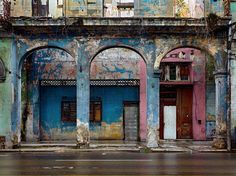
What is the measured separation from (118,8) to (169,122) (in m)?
7.11

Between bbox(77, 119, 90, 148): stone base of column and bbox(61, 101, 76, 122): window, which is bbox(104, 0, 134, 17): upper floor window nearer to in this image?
bbox(61, 101, 76, 122): window

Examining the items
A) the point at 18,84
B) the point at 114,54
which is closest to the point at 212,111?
the point at 114,54

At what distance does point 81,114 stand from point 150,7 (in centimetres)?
571

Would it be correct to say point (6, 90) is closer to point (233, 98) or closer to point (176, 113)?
point (233, 98)

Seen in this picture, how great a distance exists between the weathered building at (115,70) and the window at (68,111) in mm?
57

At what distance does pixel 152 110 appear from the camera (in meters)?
24.3

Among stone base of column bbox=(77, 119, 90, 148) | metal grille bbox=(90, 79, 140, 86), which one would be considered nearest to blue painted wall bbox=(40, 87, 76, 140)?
metal grille bbox=(90, 79, 140, 86)

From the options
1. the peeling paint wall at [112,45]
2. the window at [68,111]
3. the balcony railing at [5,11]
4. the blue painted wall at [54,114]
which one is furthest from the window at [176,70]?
the balcony railing at [5,11]

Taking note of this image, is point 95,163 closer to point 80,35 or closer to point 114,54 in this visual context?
point 80,35

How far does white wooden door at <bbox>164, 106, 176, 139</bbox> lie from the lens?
102 ft

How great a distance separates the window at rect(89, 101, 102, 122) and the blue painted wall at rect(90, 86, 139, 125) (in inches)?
8.9

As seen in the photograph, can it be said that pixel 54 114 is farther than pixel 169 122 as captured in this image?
No

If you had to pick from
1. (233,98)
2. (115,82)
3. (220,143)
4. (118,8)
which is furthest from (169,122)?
(233,98)

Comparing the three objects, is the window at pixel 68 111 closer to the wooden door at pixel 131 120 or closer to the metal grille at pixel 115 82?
the metal grille at pixel 115 82
